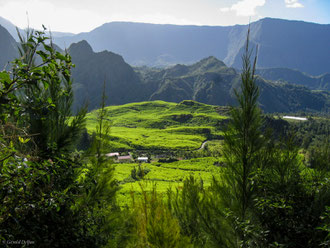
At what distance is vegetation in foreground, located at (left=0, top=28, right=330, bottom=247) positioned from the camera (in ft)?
13.8

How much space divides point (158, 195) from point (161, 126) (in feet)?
439

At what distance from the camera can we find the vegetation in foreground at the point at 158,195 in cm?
419

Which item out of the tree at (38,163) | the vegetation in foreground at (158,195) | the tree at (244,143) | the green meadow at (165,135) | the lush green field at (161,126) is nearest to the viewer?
the tree at (38,163)

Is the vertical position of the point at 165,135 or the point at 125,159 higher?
the point at 165,135

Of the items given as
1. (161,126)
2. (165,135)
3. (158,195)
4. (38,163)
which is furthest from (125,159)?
(38,163)

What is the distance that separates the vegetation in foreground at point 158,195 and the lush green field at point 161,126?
217 ft

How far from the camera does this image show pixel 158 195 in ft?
22.2

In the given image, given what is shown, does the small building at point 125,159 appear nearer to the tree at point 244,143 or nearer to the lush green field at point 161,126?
the lush green field at point 161,126

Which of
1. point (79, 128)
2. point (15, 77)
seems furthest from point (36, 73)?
point (79, 128)

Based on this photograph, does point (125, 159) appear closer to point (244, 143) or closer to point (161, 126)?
point (161, 126)

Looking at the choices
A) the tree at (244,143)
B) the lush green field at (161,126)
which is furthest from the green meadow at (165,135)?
the tree at (244,143)

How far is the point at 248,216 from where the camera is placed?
6.99 meters

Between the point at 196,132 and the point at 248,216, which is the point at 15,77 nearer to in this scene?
the point at 248,216

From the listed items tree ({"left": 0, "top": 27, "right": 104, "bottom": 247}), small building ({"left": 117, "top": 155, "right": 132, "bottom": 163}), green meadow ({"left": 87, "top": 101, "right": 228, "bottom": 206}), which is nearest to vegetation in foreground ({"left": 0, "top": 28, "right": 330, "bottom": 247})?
tree ({"left": 0, "top": 27, "right": 104, "bottom": 247})
